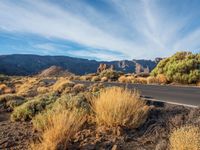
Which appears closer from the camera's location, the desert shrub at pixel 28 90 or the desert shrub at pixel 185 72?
the desert shrub at pixel 28 90

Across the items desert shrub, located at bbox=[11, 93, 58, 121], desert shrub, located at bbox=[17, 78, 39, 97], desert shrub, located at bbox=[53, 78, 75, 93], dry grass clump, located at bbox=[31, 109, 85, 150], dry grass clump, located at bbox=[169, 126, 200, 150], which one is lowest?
desert shrub, located at bbox=[17, 78, 39, 97]

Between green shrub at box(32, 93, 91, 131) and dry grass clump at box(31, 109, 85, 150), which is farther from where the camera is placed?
green shrub at box(32, 93, 91, 131)

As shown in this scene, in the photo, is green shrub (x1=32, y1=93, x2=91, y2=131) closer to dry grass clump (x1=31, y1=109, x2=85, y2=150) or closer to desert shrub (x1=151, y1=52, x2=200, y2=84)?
dry grass clump (x1=31, y1=109, x2=85, y2=150)

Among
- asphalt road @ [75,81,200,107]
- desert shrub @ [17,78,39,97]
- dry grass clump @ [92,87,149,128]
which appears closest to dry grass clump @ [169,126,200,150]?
dry grass clump @ [92,87,149,128]

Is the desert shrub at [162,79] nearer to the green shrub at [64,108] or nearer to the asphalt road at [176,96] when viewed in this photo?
the asphalt road at [176,96]

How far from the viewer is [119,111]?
7.22 m

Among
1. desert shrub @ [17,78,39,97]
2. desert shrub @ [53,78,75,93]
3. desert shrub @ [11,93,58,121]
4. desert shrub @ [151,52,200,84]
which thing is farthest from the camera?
desert shrub @ [151,52,200,84]

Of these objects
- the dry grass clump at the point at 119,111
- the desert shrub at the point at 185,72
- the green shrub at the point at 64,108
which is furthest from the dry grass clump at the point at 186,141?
the desert shrub at the point at 185,72

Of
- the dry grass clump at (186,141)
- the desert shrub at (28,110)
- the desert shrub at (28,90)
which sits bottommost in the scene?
the desert shrub at (28,90)

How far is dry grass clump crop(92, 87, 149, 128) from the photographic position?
283 inches

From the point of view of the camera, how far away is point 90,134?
A: 673cm

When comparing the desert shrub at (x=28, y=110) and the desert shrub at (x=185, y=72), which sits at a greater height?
the desert shrub at (x=185, y=72)

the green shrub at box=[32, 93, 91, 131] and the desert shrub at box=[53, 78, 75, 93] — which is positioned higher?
the green shrub at box=[32, 93, 91, 131]

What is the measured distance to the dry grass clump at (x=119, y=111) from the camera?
7191 mm
